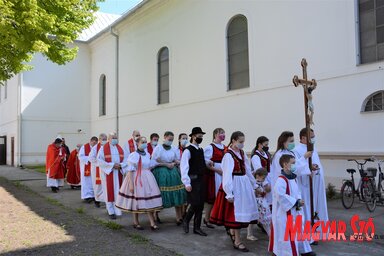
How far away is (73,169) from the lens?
45.0 ft

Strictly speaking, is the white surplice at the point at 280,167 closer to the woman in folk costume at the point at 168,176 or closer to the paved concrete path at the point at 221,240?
the paved concrete path at the point at 221,240

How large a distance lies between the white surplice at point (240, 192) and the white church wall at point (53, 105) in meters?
21.6

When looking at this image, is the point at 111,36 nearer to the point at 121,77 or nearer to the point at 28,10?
the point at 121,77

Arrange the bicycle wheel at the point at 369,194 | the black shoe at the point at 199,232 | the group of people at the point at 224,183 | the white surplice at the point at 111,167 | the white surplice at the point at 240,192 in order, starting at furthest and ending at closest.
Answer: the bicycle wheel at the point at 369,194 → the white surplice at the point at 111,167 → the black shoe at the point at 199,232 → the white surplice at the point at 240,192 → the group of people at the point at 224,183

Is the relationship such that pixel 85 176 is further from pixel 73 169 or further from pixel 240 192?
pixel 240 192

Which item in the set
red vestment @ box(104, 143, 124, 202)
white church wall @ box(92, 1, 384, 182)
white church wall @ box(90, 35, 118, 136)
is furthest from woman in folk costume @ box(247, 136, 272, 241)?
white church wall @ box(90, 35, 118, 136)

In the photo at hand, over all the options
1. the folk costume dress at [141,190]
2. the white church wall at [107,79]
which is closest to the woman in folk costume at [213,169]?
the folk costume dress at [141,190]

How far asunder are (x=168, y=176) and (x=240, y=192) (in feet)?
6.80

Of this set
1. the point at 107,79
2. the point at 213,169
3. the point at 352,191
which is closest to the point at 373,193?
the point at 352,191

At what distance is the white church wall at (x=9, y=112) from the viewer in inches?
997

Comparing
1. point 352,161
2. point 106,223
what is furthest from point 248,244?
point 352,161

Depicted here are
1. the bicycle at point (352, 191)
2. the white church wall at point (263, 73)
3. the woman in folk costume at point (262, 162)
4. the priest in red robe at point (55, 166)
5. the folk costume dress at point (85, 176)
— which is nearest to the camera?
the woman in folk costume at point (262, 162)

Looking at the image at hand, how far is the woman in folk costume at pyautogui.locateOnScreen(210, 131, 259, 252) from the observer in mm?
5773

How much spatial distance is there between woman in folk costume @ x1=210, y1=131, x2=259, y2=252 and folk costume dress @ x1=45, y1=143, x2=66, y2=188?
8820mm
